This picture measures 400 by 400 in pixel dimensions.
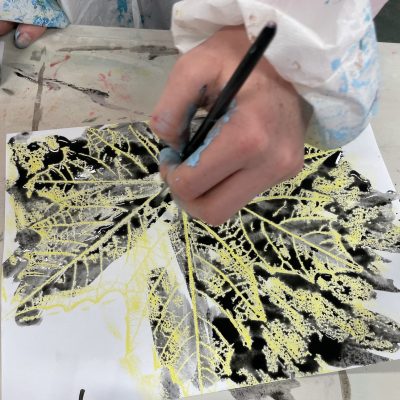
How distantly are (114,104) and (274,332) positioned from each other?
392mm

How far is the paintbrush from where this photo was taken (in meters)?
0.26

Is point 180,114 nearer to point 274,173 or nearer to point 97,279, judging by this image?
point 274,173

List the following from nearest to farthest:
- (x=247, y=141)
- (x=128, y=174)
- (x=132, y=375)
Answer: (x=247, y=141)
(x=132, y=375)
(x=128, y=174)

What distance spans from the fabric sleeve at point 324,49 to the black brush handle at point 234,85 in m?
0.07

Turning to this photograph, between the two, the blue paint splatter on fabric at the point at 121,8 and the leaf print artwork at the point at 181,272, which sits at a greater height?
the blue paint splatter on fabric at the point at 121,8

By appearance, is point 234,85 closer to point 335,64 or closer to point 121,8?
point 335,64

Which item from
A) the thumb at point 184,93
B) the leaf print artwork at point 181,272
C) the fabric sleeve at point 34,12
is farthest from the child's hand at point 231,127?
the fabric sleeve at point 34,12

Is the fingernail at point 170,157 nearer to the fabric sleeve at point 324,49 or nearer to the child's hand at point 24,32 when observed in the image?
the fabric sleeve at point 324,49

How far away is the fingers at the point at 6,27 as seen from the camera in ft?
2.18

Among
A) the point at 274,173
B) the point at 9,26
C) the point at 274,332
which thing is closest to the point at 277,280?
the point at 274,332

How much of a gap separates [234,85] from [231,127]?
48 millimetres

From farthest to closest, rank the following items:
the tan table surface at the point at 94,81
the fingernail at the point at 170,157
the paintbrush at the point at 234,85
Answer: the tan table surface at the point at 94,81 → the fingernail at the point at 170,157 → the paintbrush at the point at 234,85

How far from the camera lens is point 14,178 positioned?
553mm

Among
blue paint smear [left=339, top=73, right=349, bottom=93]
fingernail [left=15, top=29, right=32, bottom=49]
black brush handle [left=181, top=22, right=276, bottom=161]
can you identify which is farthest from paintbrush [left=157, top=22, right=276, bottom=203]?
fingernail [left=15, top=29, right=32, bottom=49]
